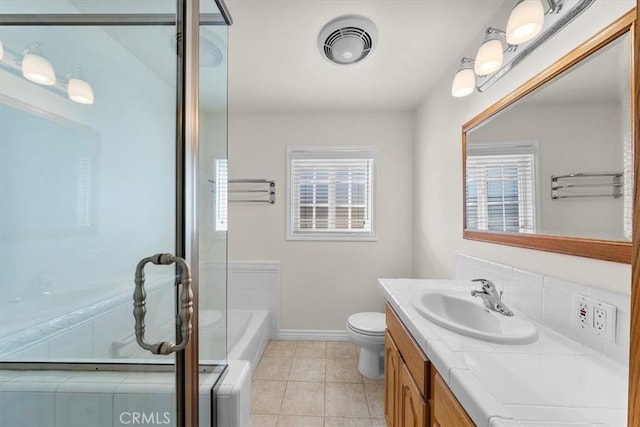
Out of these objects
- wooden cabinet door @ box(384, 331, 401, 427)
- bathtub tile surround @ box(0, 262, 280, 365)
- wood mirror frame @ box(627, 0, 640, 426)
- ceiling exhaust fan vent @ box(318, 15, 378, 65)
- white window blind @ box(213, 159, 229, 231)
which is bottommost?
wooden cabinet door @ box(384, 331, 401, 427)

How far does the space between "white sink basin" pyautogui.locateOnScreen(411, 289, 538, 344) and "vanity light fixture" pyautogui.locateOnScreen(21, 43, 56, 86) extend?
67.0 inches

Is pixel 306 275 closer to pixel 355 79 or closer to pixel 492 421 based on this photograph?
pixel 355 79

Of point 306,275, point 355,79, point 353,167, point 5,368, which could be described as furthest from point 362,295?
point 5,368

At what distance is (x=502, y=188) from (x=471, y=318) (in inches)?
26.7

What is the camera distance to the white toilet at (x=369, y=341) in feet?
6.81

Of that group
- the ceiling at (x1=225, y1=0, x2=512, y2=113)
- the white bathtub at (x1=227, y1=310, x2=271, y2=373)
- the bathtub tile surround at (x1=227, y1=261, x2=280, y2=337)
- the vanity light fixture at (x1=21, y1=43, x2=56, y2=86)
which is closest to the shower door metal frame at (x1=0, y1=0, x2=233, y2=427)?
the vanity light fixture at (x1=21, y1=43, x2=56, y2=86)

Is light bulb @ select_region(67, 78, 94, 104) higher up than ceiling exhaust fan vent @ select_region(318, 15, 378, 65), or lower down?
lower down

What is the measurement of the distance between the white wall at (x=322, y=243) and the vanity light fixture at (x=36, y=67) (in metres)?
1.81

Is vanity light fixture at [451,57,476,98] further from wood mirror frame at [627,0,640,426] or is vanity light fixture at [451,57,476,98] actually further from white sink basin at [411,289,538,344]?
wood mirror frame at [627,0,640,426]

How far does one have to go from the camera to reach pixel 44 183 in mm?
1031

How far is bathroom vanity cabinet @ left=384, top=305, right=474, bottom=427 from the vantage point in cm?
82

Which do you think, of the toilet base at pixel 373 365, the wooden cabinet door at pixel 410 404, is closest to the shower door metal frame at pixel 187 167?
the wooden cabinet door at pixel 410 404

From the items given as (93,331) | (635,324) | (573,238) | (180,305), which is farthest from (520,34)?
(93,331)

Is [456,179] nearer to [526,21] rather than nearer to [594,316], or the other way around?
[526,21]
